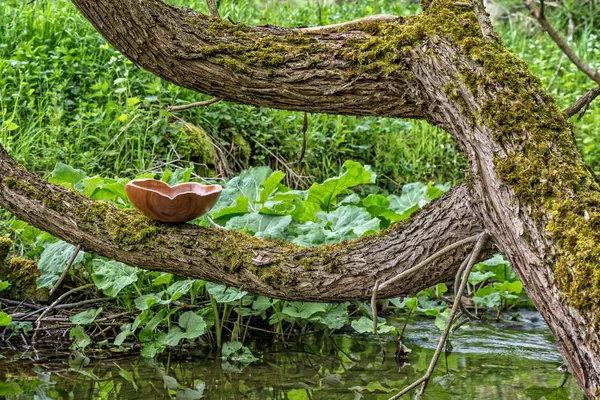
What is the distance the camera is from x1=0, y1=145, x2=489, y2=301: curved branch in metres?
1.95

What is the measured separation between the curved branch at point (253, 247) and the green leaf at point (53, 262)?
786 millimetres

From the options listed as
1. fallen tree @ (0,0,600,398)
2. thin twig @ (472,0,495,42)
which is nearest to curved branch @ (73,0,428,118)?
fallen tree @ (0,0,600,398)

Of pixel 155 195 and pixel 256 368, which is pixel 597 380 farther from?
pixel 256 368

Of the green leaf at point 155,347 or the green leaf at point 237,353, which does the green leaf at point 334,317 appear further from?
the green leaf at point 155,347

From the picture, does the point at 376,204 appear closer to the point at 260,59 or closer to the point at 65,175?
the point at 65,175

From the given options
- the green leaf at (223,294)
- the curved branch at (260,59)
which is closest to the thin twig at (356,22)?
the curved branch at (260,59)

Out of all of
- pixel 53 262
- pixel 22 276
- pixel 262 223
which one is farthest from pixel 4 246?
pixel 262 223

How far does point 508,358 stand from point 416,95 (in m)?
1.51

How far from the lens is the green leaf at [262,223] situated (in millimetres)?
3064

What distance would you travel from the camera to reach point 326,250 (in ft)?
6.71

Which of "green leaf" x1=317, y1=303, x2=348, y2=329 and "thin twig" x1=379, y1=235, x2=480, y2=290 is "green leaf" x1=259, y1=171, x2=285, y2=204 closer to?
"green leaf" x1=317, y1=303, x2=348, y2=329

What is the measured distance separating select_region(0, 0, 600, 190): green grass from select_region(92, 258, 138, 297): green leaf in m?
1.01

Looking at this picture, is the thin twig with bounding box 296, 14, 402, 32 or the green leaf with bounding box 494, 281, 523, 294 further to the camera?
the green leaf with bounding box 494, 281, 523, 294

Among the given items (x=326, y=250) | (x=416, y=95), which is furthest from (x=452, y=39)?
(x=326, y=250)
